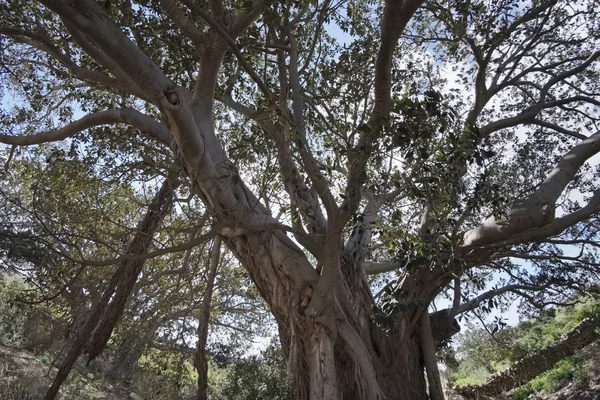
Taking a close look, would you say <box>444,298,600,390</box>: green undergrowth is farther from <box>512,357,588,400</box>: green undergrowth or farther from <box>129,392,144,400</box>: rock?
<box>129,392,144,400</box>: rock

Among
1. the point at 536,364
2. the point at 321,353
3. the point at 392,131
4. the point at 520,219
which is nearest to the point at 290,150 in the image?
the point at 392,131

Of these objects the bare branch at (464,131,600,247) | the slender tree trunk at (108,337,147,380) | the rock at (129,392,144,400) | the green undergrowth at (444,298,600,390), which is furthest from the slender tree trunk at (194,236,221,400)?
the rock at (129,392,144,400)

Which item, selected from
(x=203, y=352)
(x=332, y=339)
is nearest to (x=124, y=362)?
(x=203, y=352)

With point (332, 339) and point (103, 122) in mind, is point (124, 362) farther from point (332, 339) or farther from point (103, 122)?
point (332, 339)

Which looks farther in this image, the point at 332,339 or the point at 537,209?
the point at 332,339

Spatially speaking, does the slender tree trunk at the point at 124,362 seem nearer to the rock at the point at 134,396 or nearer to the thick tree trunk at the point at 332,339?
the rock at the point at 134,396

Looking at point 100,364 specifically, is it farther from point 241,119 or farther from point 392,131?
point 392,131

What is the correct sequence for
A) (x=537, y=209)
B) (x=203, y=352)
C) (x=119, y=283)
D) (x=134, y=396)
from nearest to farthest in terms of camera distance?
(x=537, y=209), (x=203, y=352), (x=119, y=283), (x=134, y=396)

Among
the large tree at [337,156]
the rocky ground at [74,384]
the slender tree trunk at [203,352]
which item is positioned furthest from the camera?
the rocky ground at [74,384]

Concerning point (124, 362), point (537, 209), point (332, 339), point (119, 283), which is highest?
point (124, 362)

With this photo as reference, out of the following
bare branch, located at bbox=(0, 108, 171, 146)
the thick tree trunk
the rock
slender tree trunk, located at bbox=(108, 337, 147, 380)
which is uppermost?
bare branch, located at bbox=(0, 108, 171, 146)

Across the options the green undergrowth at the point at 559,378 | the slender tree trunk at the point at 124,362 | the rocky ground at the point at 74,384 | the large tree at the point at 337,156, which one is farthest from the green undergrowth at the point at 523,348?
the slender tree trunk at the point at 124,362

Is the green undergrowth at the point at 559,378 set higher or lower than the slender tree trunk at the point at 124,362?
lower

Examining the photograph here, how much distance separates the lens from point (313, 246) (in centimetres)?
443
